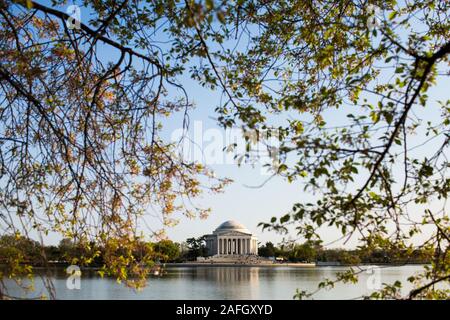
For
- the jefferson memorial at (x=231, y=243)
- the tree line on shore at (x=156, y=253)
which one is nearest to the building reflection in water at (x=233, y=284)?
the tree line on shore at (x=156, y=253)

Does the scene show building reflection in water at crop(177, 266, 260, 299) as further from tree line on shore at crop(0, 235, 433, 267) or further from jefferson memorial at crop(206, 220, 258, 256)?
jefferson memorial at crop(206, 220, 258, 256)

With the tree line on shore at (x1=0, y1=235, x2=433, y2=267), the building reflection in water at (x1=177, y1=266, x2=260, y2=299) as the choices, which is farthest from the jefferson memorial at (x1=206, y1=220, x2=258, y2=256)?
the tree line on shore at (x1=0, y1=235, x2=433, y2=267)

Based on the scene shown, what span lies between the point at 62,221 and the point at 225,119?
2428 mm

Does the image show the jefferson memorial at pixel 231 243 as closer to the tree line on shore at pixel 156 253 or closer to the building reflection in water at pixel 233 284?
the building reflection in water at pixel 233 284

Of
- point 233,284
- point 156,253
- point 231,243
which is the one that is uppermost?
point 231,243

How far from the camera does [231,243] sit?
280 feet

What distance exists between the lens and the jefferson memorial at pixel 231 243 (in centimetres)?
8394

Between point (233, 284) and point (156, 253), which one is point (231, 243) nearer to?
point (233, 284)

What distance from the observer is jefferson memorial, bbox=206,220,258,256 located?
275 feet

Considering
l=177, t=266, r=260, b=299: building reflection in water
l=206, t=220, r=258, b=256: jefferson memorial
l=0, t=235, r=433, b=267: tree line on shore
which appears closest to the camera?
l=0, t=235, r=433, b=267: tree line on shore

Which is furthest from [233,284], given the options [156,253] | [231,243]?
[231,243]

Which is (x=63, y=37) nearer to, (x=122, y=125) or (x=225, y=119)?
(x=122, y=125)

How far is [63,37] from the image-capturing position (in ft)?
18.0

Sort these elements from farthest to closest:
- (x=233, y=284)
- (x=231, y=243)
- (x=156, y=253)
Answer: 1. (x=231, y=243)
2. (x=233, y=284)
3. (x=156, y=253)
